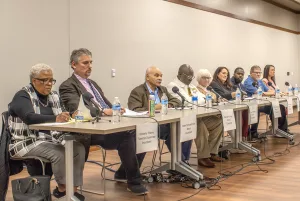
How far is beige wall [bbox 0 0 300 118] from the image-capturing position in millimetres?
4305

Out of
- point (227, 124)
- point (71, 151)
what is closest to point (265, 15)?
point (227, 124)

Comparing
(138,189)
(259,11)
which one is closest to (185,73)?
(138,189)

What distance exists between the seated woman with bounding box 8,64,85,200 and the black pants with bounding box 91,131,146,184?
39 centimetres

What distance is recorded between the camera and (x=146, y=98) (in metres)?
3.82

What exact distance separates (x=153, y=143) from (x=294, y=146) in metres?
3.06

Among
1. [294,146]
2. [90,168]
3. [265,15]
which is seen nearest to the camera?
[90,168]

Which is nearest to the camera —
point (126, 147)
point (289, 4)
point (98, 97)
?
point (126, 147)

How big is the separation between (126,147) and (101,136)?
23 cm

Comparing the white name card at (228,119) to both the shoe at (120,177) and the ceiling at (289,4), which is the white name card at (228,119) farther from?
the ceiling at (289,4)

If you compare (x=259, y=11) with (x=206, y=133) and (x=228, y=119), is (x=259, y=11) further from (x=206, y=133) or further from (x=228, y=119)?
(x=228, y=119)

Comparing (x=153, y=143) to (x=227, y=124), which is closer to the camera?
(x=153, y=143)

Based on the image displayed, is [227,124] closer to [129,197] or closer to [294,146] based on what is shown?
[129,197]

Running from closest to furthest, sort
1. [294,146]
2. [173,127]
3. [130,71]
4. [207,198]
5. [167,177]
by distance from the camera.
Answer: [207,198]
[173,127]
[167,177]
[294,146]
[130,71]

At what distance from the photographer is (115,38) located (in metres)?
5.53
